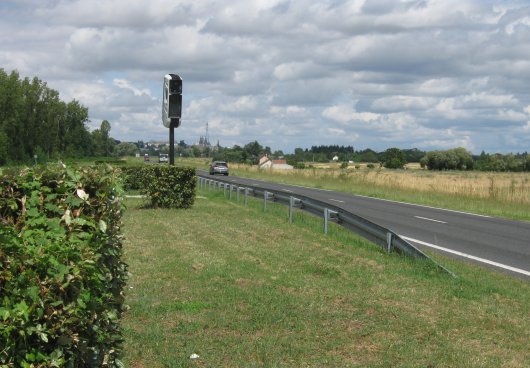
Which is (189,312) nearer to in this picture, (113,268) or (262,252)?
(113,268)

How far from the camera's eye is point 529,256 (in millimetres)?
13109

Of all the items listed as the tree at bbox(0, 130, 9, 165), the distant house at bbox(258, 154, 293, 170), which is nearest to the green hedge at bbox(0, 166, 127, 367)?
the tree at bbox(0, 130, 9, 165)

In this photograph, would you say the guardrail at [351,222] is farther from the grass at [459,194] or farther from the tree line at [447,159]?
the tree line at [447,159]

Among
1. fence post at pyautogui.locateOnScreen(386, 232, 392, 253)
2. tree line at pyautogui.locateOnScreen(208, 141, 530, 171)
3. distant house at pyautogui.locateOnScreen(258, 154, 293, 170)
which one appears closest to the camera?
fence post at pyautogui.locateOnScreen(386, 232, 392, 253)

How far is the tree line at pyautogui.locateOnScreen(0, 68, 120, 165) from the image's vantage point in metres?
80.8

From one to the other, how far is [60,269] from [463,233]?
1485 centimetres

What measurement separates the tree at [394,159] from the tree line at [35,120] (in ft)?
187

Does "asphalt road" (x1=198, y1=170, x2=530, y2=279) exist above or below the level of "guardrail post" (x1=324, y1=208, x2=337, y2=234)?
below

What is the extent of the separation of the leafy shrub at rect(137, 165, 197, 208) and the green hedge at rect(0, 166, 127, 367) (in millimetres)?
16244

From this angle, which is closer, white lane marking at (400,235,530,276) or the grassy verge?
the grassy verge

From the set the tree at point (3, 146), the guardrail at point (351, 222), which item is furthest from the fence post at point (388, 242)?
the tree at point (3, 146)

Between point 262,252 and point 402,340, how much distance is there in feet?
18.2

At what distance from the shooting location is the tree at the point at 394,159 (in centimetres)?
12531

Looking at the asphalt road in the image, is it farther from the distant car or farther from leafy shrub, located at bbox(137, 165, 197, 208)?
the distant car
